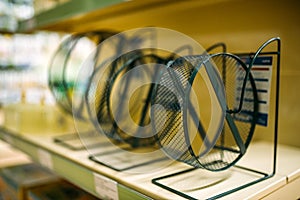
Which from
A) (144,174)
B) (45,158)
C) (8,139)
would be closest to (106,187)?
(144,174)

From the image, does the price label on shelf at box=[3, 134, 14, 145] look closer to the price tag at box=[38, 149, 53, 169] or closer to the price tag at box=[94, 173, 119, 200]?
the price tag at box=[38, 149, 53, 169]

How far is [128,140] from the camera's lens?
2.99 ft

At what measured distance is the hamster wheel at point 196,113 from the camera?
2.01 ft

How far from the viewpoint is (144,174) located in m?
0.72

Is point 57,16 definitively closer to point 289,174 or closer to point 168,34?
point 168,34

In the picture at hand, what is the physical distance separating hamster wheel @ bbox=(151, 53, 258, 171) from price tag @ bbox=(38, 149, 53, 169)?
1.61 ft

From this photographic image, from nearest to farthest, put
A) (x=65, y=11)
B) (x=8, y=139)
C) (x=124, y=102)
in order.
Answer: (x=124, y=102)
(x=65, y=11)
(x=8, y=139)

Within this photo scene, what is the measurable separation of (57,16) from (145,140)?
0.66 metres

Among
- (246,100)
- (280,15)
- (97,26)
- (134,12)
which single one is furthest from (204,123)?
(97,26)

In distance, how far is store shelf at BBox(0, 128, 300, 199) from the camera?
1.99 feet

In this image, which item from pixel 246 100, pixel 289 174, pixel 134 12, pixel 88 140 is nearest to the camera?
pixel 289 174

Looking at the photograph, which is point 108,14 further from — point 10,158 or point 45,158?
point 10,158

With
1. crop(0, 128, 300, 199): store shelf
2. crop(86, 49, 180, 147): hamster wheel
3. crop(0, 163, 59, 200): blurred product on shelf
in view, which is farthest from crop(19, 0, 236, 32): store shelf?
crop(0, 163, 59, 200): blurred product on shelf

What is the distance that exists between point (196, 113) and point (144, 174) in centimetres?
20
